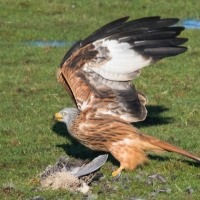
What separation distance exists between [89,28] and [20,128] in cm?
933

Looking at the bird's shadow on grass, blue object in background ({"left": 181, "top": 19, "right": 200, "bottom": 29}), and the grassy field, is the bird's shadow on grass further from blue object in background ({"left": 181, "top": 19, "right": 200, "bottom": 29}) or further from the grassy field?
blue object in background ({"left": 181, "top": 19, "right": 200, "bottom": 29})

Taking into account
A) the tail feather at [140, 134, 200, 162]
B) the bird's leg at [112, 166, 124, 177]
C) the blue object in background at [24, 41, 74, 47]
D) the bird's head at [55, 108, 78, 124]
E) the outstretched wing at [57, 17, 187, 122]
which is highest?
the outstretched wing at [57, 17, 187, 122]

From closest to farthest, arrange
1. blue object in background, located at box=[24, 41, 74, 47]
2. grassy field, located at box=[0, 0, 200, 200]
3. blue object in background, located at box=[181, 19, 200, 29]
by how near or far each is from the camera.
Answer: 1. grassy field, located at box=[0, 0, 200, 200]
2. blue object in background, located at box=[24, 41, 74, 47]
3. blue object in background, located at box=[181, 19, 200, 29]

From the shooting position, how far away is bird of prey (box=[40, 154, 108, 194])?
24.5 ft

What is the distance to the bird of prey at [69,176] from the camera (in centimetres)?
747

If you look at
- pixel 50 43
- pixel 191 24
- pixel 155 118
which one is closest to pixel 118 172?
pixel 155 118

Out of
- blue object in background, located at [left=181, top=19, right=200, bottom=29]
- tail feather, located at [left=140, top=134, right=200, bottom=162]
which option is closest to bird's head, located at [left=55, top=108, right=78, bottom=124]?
tail feather, located at [left=140, top=134, right=200, bottom=162]

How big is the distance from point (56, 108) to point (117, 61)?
3229mm

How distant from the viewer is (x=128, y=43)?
28.2ft

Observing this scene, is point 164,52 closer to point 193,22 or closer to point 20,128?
point 20,128

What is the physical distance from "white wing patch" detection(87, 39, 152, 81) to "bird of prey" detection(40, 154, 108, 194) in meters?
1.33

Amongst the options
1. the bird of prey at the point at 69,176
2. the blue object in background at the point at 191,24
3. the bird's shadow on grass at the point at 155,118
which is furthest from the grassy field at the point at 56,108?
the blue object in background at the point at 191,24

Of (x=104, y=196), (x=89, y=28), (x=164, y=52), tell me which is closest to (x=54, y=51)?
(x=89, y=28)

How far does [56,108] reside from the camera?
11.6 metres
